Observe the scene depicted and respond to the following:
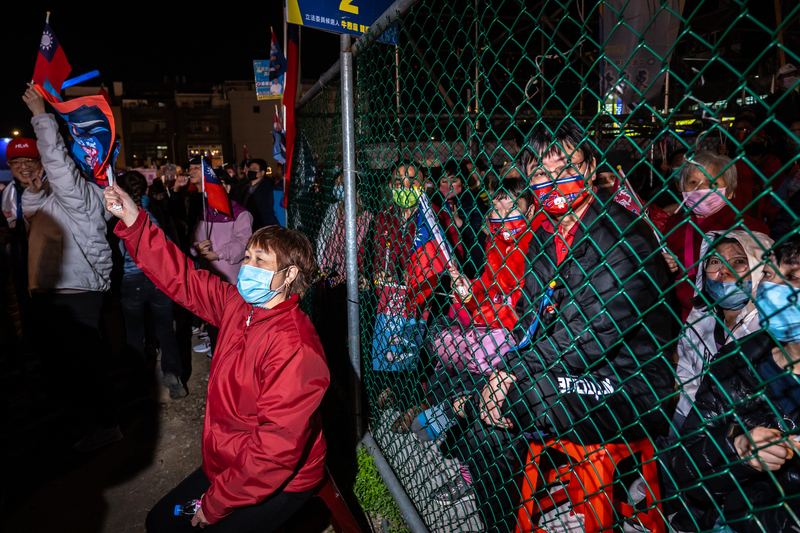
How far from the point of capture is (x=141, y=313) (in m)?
4.42

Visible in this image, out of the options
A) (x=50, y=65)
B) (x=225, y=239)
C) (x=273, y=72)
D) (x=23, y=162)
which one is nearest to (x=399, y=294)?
(x=50, y=65)

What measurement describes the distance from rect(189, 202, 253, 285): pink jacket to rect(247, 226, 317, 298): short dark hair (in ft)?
8.70

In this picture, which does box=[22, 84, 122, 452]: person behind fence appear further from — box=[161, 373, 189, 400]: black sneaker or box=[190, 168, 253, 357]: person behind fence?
box=[190, 168, 253, 357]: person behind fence

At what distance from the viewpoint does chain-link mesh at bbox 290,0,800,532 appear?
1152 mm

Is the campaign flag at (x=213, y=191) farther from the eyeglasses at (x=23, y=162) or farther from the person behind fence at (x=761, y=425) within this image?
the person behind fence at (x=761, y=425)

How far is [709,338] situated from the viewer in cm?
236

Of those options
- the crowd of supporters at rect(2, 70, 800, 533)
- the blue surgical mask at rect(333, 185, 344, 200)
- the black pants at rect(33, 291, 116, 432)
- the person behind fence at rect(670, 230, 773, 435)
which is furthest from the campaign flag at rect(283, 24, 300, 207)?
the person behind fence at rect(670, 230, 773, 435)

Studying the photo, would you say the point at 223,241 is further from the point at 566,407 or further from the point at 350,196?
the point at 566,407

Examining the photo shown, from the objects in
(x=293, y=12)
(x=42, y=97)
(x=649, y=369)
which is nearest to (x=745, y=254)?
(x=649, y=369)

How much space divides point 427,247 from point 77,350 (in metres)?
2.80

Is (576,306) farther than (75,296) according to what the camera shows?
No

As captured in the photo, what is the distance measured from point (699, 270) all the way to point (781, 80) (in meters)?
3.21

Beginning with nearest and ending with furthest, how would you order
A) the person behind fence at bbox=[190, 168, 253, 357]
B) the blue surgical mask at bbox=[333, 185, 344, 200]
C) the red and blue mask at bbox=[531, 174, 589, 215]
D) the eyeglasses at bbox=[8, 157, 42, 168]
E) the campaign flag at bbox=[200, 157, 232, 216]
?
the red and blue mask at bbox=[531, 174, 589, 215]
the blue surgical mask at bbox=[333, 185, 344, 200]
the eyeglasses at bbox=[8, 157, 42, 168]
the campaign flag at bbox=[200, 157, 232, 216]
the person behind fence at bbox=[190, 168, 253, 357]

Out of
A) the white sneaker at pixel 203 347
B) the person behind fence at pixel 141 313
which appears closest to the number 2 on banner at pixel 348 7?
the person behind fence at pixel 141 313
